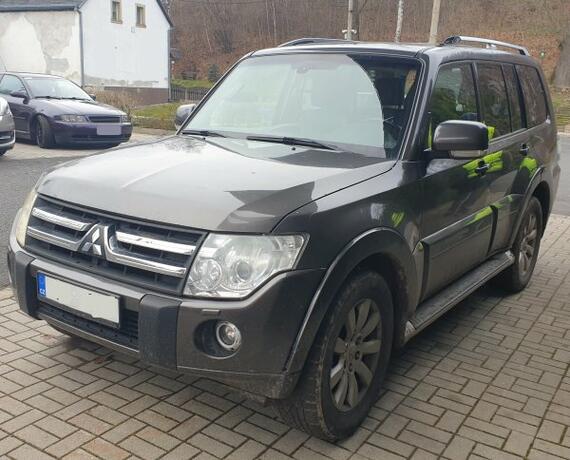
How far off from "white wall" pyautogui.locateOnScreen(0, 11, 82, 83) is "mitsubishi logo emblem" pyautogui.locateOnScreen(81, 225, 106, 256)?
97.4 ft

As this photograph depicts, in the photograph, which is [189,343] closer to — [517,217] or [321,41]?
[321,41]

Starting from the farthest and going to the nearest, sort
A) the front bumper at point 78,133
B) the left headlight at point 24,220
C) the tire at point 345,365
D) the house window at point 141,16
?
1. the house window at point 141,16
2. the front bumper at point 78,133
3. the left headlight at point 24,220
4. the tire at point 345,365

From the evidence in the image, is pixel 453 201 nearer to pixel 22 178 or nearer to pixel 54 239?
pixel 54 239

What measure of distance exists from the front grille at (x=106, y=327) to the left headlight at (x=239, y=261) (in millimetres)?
390

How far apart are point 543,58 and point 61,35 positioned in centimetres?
2763

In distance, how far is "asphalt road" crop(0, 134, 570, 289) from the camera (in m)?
6.68

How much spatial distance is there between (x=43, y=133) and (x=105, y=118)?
4.12 ft

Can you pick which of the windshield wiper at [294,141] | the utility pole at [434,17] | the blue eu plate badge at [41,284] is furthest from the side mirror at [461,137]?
the utility pole at [434,17]

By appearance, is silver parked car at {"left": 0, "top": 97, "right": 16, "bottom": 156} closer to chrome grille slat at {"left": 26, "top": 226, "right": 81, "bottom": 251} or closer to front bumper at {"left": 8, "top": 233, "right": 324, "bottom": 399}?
chrome grille slat at {"left": 26, "top": 226, "right": 81, "bottom": 251}

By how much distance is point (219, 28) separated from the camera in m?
56.1

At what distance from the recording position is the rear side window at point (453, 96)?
3672 mm

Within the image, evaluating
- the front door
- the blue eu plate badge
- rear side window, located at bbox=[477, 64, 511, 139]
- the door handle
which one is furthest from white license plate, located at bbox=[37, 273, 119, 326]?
rear side window, located at bbox=[477, 64, 511, 139]

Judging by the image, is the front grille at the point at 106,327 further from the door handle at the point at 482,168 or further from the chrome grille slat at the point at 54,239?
the door handle at the point at 482,168

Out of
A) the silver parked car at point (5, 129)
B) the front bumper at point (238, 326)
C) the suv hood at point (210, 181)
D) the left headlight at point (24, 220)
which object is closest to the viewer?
the front bumper at point (238, 326)
